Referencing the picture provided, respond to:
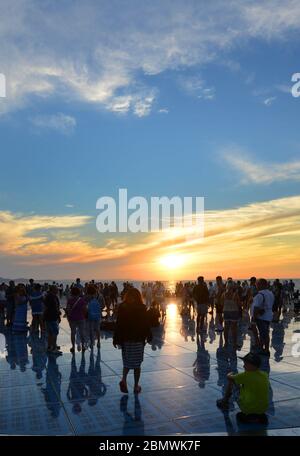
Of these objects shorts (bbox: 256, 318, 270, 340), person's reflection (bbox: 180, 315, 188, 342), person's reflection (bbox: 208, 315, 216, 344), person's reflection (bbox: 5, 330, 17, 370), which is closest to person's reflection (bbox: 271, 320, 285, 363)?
shorts (bbox: 256, 318, 270, 340)

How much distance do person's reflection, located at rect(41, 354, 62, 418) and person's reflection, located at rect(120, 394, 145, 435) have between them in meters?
0.93

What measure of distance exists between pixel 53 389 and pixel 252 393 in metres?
3.43

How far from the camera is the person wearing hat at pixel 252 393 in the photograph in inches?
207

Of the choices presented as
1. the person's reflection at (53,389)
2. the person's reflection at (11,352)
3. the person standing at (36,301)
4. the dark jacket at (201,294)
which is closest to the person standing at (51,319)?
→ the person's reflection at (11,352)

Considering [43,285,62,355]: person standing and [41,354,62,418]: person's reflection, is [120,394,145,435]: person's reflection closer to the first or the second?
[41,354,62,418]: person's reflection

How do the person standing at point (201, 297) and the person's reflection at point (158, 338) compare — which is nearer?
the person's reflection at point (158, 338)

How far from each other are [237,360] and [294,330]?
609 centimetres

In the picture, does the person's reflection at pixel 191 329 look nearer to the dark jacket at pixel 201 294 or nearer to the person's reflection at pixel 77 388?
the dark jacket at pixel 201 294

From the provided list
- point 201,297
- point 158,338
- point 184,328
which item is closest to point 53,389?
point 158,338

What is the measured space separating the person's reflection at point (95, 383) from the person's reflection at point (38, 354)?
974 millimetres

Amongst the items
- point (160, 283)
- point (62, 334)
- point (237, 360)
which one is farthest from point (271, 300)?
point (160, 283)
